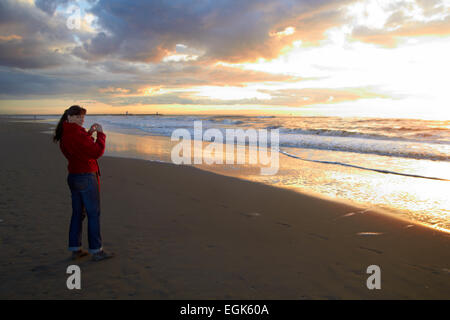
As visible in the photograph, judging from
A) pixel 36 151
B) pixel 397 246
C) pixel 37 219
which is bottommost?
pixel 397 246

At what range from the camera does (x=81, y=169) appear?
11.4ft

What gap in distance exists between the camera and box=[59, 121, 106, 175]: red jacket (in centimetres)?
335

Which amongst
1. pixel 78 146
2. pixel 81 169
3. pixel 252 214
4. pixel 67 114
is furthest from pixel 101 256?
pixel 252 214

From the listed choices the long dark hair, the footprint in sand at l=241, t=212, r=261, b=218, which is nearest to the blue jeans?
the long dark hair

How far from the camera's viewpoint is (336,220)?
18.9 ft

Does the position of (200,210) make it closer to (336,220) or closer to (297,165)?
(336,220)

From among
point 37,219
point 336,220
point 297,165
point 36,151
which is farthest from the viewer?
point 36,151

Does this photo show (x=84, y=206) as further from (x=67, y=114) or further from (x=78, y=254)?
(x=67, y=114)

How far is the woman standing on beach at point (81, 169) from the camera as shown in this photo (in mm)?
3363

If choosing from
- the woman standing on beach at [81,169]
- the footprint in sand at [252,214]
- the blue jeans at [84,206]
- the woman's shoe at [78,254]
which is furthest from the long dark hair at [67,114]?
the footprint in sand at [252,214]

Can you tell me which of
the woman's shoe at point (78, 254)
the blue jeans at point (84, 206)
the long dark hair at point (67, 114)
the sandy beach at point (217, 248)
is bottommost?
the sandy beach at point (217, 248)

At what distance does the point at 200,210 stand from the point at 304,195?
308cm

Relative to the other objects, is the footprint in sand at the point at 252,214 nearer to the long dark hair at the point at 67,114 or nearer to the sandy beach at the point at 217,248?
the sandy beach at the point at 217,248
